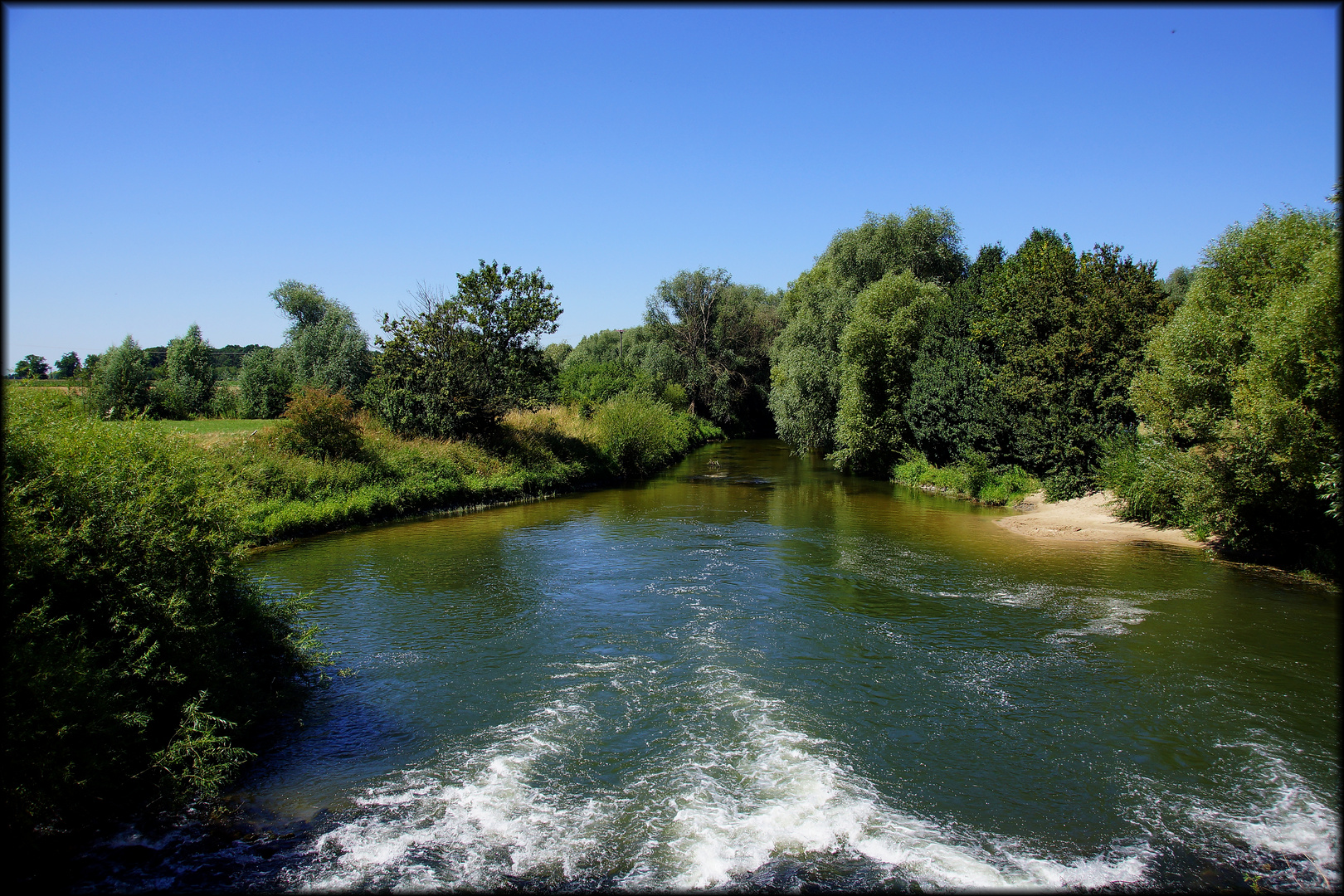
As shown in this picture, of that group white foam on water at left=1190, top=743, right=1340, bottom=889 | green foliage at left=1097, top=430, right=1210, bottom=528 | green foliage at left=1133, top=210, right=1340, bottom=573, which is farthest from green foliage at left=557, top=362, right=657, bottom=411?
white foam on water at left=1190, top=743, right=1340, bottom=889

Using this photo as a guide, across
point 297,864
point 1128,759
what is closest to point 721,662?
point 1128,759

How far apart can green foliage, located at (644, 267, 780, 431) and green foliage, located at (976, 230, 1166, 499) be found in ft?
118

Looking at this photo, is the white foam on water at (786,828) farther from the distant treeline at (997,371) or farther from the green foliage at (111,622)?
the distant treeline at (997,371)

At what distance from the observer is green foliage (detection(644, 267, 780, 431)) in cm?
6488

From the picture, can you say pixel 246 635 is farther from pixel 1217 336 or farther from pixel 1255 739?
pixel 1217 336

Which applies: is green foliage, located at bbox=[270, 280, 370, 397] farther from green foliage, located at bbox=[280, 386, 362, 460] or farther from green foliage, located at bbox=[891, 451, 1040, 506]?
green foliage, located at bbox=[891, 451, 1040, 506]

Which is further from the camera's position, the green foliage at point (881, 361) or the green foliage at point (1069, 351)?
the green foliage at point (881, 361)

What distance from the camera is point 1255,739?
9.38 m

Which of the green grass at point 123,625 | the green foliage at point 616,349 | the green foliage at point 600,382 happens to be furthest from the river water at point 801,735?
the green foliage at point 616,349

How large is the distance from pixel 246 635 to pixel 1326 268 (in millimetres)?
19744

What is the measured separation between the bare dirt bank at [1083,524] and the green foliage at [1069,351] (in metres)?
0.93

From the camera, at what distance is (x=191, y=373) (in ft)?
130

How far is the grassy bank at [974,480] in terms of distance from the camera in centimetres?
2914

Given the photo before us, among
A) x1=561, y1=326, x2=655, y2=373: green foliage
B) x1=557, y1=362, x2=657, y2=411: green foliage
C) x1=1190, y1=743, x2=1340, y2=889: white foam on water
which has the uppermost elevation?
→ x1=561, y1=326, x2=655, y2=373: green foliage
